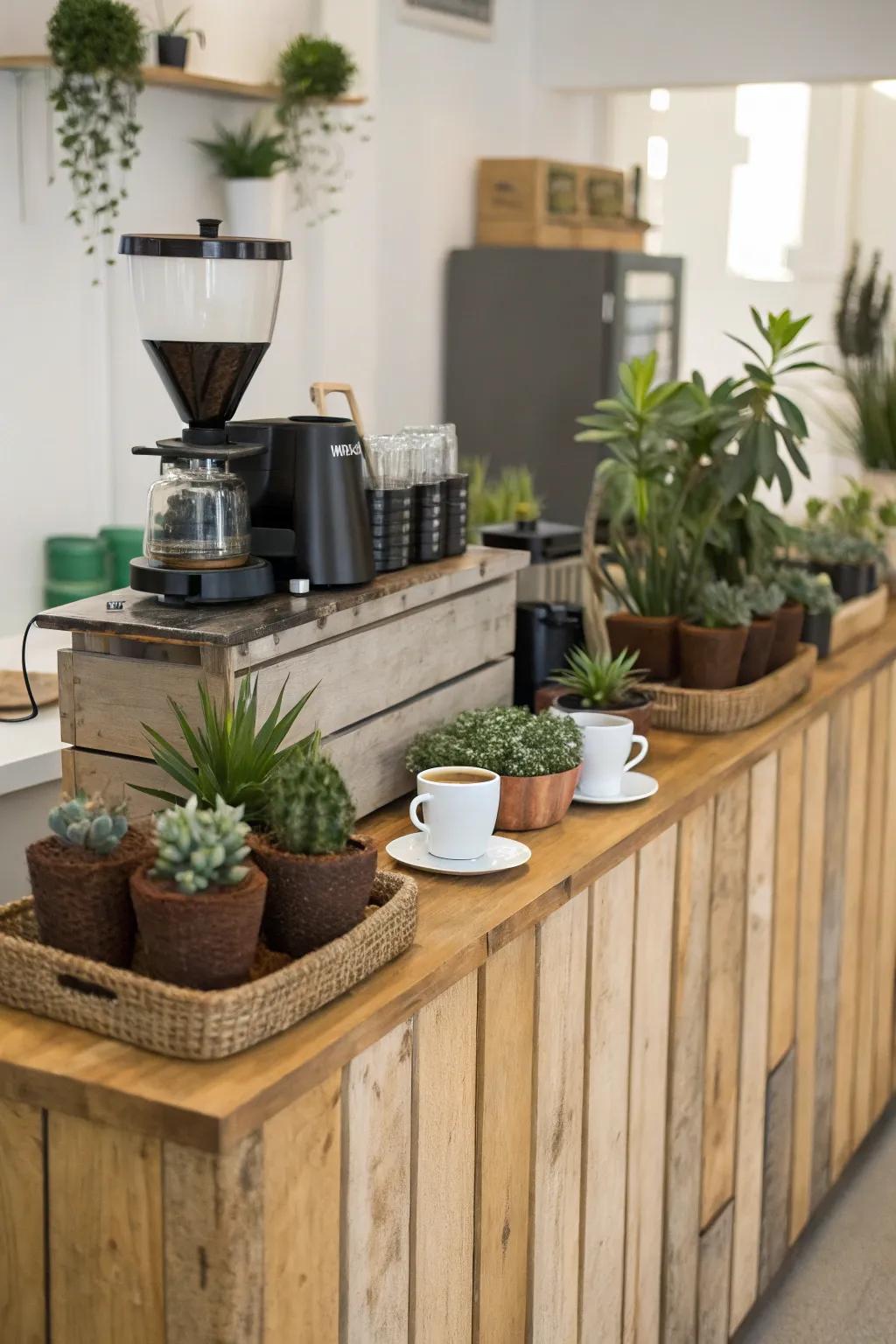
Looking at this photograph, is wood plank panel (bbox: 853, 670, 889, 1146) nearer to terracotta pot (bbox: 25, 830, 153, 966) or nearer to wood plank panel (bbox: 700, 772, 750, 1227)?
wood plank panel (bbox: 700, 772, 750, 1227)

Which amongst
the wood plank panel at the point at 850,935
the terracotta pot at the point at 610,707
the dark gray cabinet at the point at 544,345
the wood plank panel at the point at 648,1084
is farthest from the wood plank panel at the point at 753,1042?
the dark gray cabinet at the point at 544,345

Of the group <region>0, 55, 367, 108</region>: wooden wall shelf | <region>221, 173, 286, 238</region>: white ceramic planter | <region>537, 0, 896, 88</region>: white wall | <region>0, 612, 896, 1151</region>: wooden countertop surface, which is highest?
<region>537, 0, 896, 88</region>: white wall

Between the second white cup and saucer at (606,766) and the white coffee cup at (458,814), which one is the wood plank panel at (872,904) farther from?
the white coffee cup at (458,814)

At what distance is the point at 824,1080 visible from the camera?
305cm

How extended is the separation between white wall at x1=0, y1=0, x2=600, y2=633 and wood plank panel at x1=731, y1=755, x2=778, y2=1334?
231 centimetres

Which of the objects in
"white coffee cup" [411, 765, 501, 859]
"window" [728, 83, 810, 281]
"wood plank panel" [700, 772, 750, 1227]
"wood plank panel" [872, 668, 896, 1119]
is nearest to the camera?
"white coffee cup" [411, 765, 501, 859]

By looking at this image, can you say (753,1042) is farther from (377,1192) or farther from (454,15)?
(454,15)

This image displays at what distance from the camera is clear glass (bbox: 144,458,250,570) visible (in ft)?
6.12

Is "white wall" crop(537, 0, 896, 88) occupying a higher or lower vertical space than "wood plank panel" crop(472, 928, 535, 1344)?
higher

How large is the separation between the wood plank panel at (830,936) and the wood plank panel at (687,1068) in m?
0.64

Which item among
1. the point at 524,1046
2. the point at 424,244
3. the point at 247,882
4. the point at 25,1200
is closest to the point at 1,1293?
the point at 25,1200

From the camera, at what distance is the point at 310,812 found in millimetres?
1514

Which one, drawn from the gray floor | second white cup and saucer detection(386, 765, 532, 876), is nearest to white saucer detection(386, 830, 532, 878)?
second white cup and saucer detection(386, 765, 532, 876)

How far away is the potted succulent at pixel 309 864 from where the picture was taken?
150cm
